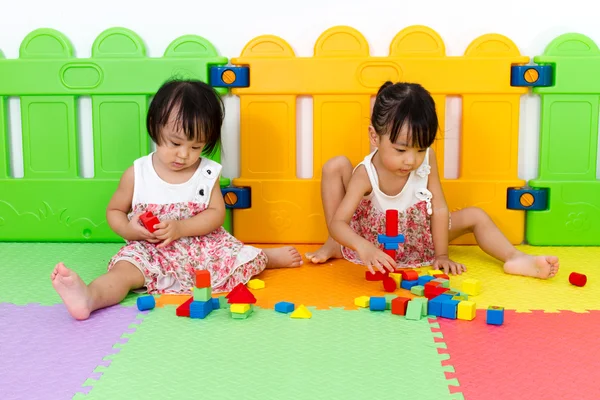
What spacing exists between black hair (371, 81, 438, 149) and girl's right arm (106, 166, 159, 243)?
549 millimetres

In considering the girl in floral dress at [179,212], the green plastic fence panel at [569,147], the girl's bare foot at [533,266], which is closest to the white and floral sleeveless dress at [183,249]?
the girl in floral dress at [179,212]

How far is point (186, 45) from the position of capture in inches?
75.7

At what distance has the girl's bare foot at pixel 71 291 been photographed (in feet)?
4.18

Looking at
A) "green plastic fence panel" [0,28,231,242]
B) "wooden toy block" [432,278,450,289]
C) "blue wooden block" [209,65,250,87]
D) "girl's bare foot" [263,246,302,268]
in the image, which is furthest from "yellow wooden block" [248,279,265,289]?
"blue wooden block" [209,65,250,87]

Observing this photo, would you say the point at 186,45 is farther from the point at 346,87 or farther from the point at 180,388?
the point at 180,388

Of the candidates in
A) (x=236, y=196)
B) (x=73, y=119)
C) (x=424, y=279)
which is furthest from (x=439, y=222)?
(x=73, y=119)

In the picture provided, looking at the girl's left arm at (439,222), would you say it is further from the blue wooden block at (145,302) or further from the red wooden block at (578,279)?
the blue wooden block at (145,302)

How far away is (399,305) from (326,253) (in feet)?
1.44

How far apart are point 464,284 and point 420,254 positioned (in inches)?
10.6

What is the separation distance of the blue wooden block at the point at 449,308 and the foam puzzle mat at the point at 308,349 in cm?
1

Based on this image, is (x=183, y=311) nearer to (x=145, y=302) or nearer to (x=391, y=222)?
(x=145, y=302)

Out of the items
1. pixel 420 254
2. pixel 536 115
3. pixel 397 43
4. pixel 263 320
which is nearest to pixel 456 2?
pixel 397 43

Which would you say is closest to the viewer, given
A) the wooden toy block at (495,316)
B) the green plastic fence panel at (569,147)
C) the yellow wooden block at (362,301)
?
the wooden toy block at (495,316)

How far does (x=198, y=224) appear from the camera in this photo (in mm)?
1584
